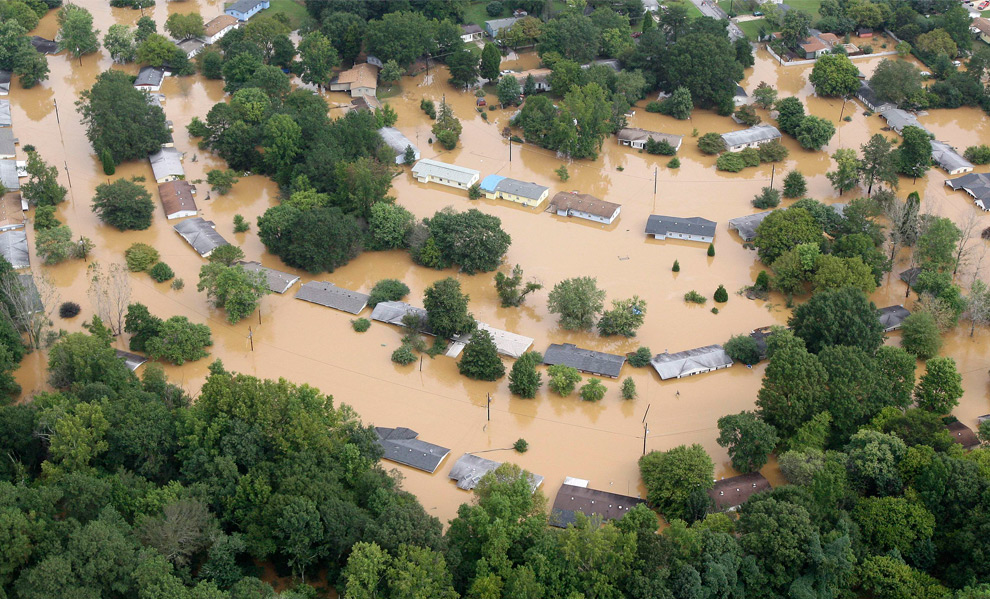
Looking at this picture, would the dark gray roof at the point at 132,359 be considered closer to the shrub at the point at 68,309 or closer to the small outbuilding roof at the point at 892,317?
the shrub at the point at 68,309

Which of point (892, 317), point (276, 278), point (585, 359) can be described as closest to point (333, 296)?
point (276, 278)

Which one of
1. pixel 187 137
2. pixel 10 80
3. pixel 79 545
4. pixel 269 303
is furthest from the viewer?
pixel 10 80

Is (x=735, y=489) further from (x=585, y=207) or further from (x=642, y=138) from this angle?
(x=642, y=138)

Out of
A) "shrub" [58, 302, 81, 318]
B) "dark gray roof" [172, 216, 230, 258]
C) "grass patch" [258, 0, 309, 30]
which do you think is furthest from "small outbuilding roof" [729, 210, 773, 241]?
"grass patch" [258, 0, 309, 30]

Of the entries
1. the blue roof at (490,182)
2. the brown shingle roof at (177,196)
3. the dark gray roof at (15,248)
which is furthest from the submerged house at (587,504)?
the dark gray roof at (15,248)

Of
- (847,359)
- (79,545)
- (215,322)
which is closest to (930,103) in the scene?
(847,359)

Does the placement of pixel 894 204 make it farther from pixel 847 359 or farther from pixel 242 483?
pixel 242 483
